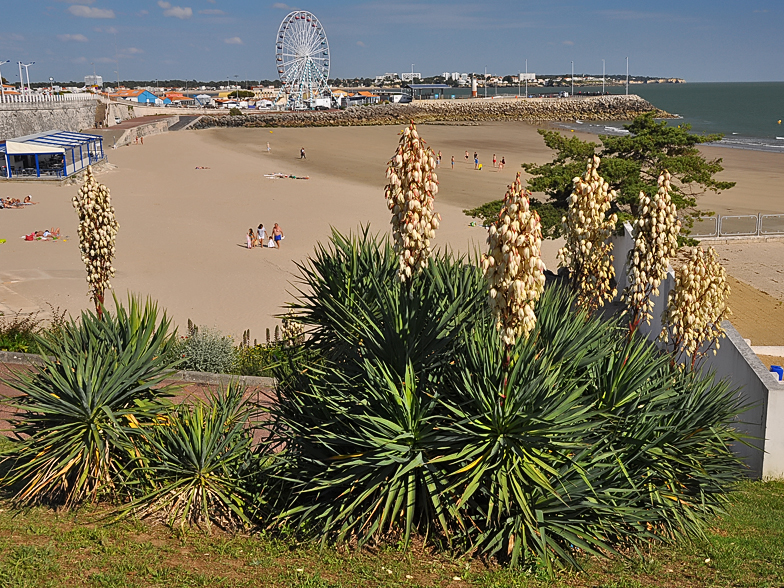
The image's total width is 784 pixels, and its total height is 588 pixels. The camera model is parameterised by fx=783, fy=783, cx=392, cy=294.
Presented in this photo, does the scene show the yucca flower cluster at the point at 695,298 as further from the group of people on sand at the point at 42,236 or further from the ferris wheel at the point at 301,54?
the ferris wheel at the point at 301,54

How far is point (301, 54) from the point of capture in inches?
3664

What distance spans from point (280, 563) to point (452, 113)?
9744cm

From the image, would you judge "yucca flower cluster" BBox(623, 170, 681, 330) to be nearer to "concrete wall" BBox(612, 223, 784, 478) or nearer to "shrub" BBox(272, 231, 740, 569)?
"concrete wall" BBox(612, 223, 784, 478)

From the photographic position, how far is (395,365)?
5.66m

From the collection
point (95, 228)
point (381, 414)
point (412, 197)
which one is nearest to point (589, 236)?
point (412, 197)

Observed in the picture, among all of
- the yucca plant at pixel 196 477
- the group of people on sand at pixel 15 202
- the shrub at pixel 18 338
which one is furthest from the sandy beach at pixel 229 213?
the yucca plant at pixel 196 477

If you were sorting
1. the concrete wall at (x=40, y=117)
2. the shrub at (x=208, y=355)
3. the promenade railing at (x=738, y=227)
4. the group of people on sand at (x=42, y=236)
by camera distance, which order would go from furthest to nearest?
the concrete wall at (x=40, y=117), the group of people on sand at (x=42, y=236), the promenade railing at (x=738, y=227), the shrub at (x=208, y=355)

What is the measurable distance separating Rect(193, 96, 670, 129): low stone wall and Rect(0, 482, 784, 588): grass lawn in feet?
240

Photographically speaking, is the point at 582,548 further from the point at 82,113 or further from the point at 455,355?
the point at 82,113

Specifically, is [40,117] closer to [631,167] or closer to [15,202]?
[15,202]

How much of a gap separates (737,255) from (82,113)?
5436 centimetres

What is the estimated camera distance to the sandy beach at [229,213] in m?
18.0

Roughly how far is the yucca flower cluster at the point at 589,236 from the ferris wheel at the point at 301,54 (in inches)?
3388

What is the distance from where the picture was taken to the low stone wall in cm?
8294
